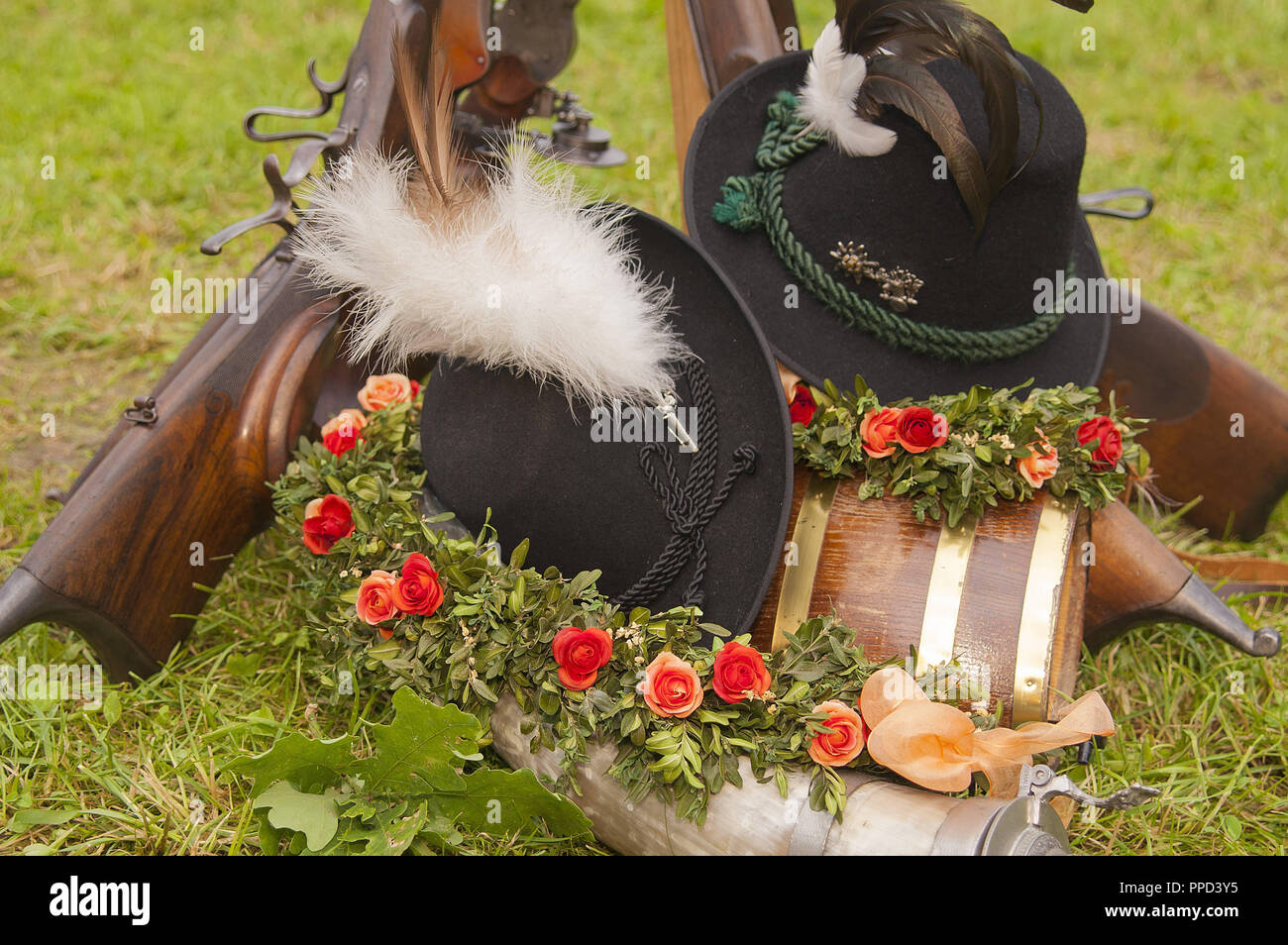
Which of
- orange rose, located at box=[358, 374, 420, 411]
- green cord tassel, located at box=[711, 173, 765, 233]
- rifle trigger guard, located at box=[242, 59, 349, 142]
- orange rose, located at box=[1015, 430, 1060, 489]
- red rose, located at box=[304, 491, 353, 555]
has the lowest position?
red rose, located at box=[304, 491, 353, 555]

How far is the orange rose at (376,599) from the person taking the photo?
1.63 metres

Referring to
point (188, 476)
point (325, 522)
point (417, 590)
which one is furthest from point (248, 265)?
point (417, 590)

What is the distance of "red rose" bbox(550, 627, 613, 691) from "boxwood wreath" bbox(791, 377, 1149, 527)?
20.7 inches

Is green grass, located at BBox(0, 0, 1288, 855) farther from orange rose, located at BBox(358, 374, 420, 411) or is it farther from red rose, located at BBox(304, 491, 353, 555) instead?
orange rose, located at BBox(358, 374, 420, 411)

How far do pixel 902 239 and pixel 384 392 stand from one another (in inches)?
39.8

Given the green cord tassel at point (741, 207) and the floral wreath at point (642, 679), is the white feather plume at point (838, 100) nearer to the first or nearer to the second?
the green cord tassel at point (741, 207)

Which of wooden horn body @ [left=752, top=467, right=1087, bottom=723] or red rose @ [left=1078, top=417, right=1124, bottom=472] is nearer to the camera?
wooden horn body @ [left=752, top=467, right=1087, bottom=723]

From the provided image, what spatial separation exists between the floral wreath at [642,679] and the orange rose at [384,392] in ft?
0.95

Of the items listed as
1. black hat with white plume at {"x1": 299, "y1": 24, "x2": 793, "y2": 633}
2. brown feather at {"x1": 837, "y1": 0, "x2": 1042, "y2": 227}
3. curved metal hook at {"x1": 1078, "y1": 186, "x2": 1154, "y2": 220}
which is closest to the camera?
black hat with white plume at {"x1": 299, "y1": 24, "x2": 793, "y2": 633}

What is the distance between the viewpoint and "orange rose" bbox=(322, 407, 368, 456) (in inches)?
75.4

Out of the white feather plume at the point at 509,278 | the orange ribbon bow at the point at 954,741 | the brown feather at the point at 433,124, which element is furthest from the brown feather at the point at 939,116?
the orange ribbon bow at the point at 954,741

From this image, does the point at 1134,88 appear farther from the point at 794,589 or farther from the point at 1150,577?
the point at 794,589

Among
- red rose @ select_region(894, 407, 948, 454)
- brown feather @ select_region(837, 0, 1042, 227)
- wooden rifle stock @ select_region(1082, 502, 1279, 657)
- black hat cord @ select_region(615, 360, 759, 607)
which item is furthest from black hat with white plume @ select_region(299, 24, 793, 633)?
wooden rifle stock @ select_region(1082, 502, 1279, 657)

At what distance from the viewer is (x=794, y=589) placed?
1.75 metres
